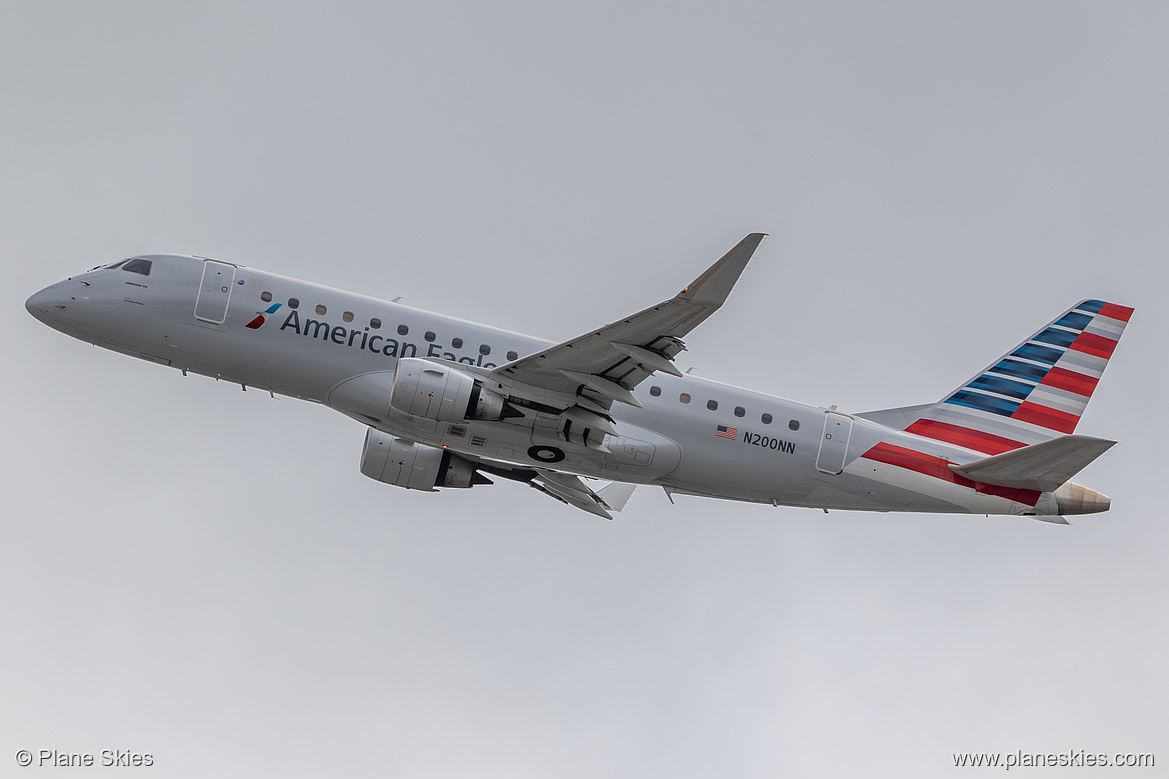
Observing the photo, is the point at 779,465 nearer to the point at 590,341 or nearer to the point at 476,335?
the point at 590,341

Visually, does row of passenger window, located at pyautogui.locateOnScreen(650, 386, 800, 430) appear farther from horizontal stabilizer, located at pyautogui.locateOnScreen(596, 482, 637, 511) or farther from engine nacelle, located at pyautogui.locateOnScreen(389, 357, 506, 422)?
horizontal stabilizer, located at pyautogui.locateOnScreen(596, 482, 637, 511)

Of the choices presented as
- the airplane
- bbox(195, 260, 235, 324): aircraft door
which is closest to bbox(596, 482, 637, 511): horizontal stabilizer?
the airplane

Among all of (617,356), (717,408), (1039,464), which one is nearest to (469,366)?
(617,356)

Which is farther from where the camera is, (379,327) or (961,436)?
(961,436)

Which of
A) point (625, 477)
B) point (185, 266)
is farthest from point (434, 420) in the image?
point (185, 266)

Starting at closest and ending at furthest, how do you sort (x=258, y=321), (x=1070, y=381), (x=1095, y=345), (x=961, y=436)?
(x=258, y=321), (x=961, y=436), (x=1070, y=381), (x=1095, y=345)

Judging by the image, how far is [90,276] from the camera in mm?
30750

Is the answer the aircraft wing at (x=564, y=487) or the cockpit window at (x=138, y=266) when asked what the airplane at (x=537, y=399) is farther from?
the aircraft wing at (x=564, y=487)

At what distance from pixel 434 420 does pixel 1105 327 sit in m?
21.5

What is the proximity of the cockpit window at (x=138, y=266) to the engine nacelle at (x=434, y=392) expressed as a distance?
25.5 feet

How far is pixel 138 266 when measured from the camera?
30.8m

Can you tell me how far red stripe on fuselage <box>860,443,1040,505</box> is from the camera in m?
31.8

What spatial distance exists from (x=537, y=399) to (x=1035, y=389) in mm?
16153

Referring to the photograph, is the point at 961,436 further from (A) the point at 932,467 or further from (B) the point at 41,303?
(B) the point at 41,303
